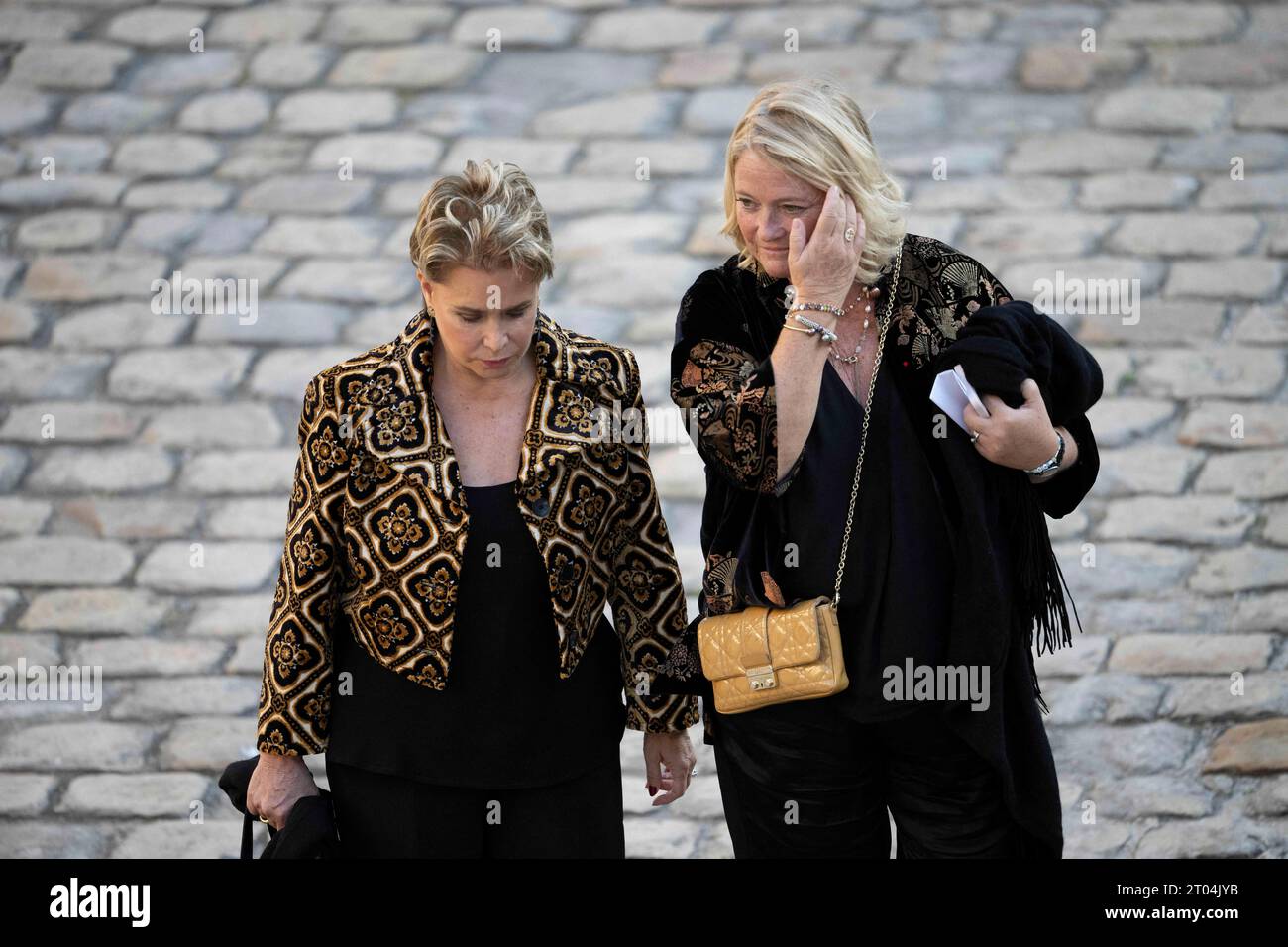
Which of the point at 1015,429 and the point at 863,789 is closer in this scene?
the point at 1015,429

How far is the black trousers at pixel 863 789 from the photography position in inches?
113

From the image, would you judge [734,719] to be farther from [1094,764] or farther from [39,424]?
[39,424]

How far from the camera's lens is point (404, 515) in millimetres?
2896

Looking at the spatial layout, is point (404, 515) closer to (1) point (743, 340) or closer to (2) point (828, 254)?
(1) point (743, 340)

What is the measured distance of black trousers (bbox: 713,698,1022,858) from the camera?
2.87 metres

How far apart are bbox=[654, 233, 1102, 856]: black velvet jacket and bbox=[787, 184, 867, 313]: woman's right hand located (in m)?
0.16

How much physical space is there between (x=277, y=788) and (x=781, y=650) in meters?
1.01

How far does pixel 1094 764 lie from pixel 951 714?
223 cm

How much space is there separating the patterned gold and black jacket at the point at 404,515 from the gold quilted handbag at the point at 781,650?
285 mm

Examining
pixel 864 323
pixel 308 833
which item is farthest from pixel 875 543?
pixel 308 833

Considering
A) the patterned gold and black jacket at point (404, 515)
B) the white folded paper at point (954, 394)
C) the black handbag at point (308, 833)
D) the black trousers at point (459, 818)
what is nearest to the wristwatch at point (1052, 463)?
the white folded paper at point (954, 394)

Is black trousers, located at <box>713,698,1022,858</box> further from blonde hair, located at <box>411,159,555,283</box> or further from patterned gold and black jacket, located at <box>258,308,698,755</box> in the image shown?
blonde hair, located at <box>411,159,555,283</box>

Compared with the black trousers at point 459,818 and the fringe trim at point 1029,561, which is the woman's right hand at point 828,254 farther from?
the black trousers at point 459,818
